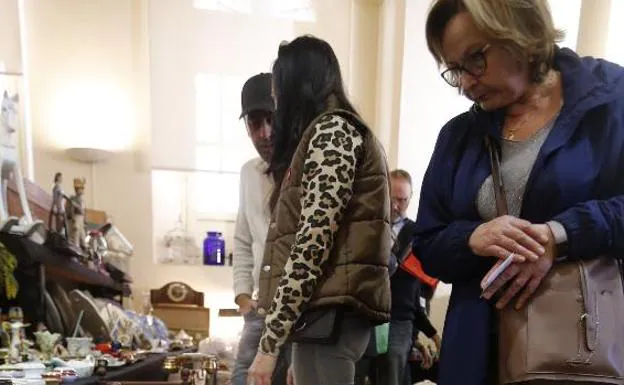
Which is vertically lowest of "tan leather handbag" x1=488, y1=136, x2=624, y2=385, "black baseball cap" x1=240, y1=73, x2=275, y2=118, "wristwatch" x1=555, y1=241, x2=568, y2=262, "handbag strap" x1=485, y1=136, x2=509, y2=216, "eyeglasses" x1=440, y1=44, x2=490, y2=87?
"tan leather handbag" x1=488, y1=136, x2=624, y2=385

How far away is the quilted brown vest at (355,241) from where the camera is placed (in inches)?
37.0

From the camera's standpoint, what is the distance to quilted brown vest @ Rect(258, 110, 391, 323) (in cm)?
94

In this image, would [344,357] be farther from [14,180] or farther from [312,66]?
[14,180]

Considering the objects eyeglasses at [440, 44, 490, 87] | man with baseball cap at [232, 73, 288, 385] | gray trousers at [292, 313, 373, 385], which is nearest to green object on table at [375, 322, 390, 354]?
gray trousers at [292, 313, 373, 385]

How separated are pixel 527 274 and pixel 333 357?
0.39m

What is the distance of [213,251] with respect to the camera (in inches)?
158

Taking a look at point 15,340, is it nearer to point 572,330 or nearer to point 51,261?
point 51,261

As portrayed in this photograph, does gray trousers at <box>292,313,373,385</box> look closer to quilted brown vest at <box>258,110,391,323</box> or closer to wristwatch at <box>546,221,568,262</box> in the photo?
quilted brown vest at <box>258,110,391,323</box>

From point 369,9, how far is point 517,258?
11.8 feet

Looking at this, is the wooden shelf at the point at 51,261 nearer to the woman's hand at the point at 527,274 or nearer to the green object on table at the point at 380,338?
the green object on table at the point at 380,338

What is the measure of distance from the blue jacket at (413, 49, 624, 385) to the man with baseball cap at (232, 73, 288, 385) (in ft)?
2.02

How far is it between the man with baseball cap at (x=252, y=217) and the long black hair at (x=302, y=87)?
27 cm

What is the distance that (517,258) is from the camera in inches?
27.2

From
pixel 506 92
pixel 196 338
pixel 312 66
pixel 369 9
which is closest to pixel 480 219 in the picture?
pixel 506 92
